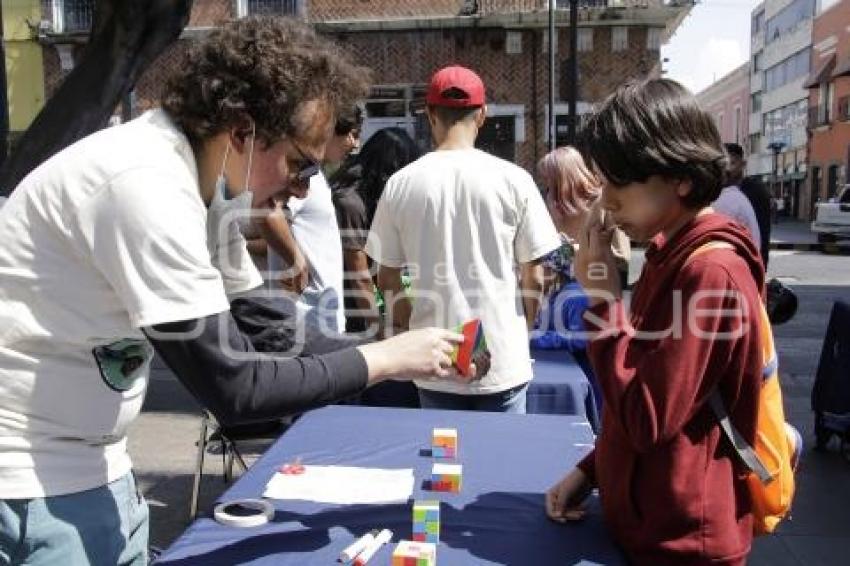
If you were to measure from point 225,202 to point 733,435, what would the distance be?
0.98 meters

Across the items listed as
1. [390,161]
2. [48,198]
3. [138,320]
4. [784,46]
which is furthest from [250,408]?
[784,46]

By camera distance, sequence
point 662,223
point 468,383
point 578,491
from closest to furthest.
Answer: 1. point 662,223
2. point 578,491
3. point 468,383

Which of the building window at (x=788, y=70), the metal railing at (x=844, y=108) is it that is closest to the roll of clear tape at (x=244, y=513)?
the metal railing at (x=844, y=108)

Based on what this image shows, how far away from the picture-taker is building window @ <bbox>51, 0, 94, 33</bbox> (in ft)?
55.2

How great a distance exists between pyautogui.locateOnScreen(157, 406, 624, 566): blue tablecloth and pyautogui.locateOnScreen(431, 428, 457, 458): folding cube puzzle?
0.03 m

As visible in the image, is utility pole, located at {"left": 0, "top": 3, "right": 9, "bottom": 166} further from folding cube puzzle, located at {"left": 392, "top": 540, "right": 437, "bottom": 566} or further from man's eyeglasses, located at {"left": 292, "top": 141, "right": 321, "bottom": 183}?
folding cube puzzle, located at {"left": 392, "top": 540, "right": 437, "bottom": 566}

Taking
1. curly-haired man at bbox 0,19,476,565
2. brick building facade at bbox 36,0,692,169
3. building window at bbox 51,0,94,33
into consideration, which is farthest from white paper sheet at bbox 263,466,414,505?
building window at bbox 51,0,94,33

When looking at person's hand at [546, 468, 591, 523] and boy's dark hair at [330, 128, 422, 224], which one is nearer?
person's hand at [546, 468, 591, 523]

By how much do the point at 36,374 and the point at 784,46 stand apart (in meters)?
51.6

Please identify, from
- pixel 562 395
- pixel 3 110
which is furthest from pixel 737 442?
pixel 3 110

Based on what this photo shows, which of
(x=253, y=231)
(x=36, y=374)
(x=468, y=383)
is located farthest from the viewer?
(x=253, y=231)

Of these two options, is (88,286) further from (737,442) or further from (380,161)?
(380,161)

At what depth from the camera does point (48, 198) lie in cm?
122

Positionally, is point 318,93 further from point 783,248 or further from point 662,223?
point 783,248
